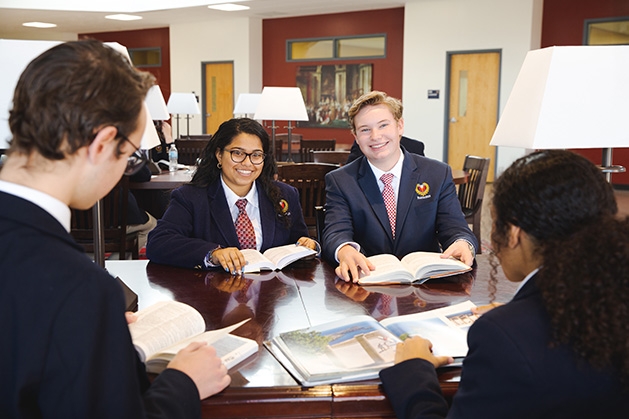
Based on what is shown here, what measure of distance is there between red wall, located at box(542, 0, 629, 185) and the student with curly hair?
875 cm

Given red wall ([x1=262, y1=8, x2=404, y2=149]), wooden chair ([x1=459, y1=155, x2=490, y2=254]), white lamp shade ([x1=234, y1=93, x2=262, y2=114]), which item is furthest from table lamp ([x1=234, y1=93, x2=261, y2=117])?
red wall ([x1=262, y1=8, x2=404, y2=149])

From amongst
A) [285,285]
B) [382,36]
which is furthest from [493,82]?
[285,285]

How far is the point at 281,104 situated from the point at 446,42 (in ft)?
18.9

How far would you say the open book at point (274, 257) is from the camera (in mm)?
2088

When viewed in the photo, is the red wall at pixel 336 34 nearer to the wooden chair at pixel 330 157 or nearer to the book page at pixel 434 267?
the wooden chair at pixel 330 157

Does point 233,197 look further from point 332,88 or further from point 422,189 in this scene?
point 332,88

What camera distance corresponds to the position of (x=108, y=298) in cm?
86

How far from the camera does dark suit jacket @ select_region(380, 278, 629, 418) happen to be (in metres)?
0.97

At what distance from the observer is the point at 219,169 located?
2449 mm

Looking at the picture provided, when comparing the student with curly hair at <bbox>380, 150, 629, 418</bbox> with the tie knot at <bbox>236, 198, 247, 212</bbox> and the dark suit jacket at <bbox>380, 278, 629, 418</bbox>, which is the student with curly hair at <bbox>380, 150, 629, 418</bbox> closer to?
the dark suit jacket at <bbox>380, 278, 629, 418</bbox>

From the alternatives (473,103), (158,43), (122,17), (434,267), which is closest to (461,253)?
(434,267)

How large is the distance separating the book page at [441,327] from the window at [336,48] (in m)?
10.2

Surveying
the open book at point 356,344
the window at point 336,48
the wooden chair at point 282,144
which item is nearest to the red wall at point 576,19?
the window at point 336,48

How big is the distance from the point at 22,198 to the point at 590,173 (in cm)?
89
